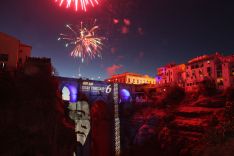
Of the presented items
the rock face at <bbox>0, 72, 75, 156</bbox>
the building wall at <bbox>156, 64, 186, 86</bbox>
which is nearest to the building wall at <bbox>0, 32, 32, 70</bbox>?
the rock face at <bbox>0, 72, 75, 156</bbox>

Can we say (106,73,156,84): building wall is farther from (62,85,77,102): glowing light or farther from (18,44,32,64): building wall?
(18,44,32,64): building wall

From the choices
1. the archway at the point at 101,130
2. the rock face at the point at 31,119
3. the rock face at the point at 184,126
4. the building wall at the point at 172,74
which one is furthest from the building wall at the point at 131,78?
the rock face at the point at 31,119

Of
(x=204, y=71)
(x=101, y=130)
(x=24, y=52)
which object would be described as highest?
(x=24, y=52)

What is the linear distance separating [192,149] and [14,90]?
3234 centimetres

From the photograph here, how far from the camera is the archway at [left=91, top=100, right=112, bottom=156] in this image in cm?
6191

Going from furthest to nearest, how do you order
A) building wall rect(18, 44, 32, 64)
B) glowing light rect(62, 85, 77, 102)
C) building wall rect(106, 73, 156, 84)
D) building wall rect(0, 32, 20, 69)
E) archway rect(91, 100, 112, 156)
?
building wall rect(106, 73, 156, 84) → archway rect(91, 100, 112, 156) → glowing light rect(62, 85, 77, 102) → building wall rect(18, 44, 32, 64) → building wall rect(0, 32, 20, 69)

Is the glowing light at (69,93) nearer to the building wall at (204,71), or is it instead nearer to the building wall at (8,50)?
the building wall at (8,50)

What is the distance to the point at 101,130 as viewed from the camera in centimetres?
6400

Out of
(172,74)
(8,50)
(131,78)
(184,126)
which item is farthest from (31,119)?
(131,78)

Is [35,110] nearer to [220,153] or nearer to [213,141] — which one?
[220,153]

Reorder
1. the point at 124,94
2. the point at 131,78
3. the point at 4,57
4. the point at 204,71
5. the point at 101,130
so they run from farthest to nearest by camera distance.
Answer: the point at 131,78 < the point at 124,94 < the point at 204,71 < the point at 101,130 < the point at 4,57

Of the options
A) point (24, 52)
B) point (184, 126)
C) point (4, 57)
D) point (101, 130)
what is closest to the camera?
point (4, 57)

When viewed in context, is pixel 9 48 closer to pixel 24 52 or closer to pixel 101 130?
pixel 24 52

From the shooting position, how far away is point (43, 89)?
104 ft
